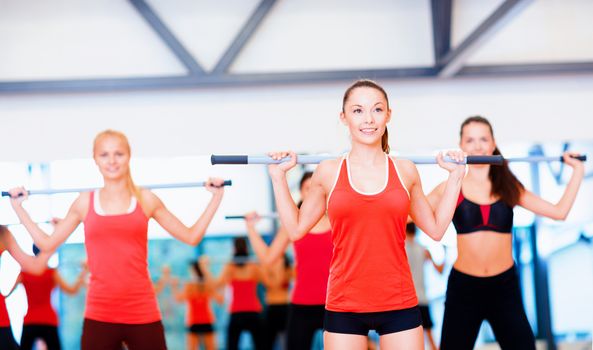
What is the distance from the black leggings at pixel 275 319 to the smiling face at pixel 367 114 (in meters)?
3.70

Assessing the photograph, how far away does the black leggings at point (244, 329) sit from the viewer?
6496 millimetres

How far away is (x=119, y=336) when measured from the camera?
375 centimetres

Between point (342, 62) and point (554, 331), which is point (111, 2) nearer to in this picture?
point (342, 62)

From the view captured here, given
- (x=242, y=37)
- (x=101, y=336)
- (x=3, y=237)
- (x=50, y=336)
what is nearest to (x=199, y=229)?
(x=101, y=336)

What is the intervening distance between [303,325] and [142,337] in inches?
46.5

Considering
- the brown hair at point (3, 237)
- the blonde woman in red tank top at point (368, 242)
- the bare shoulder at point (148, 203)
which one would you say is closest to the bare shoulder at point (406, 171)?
the blonde woman in red tank top at point (368, 242)

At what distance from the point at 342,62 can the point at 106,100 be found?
198cm

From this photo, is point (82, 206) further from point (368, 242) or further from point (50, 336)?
point (50, 336)

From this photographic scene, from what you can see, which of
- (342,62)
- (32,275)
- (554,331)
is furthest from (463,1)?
(32,275)

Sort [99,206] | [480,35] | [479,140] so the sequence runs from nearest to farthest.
A: [99,206], [479,140], [480,35]

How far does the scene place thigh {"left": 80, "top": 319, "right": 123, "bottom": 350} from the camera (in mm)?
3719

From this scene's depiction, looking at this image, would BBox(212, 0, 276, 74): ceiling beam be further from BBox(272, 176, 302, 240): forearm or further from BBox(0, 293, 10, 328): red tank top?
BBox(272, 176, 302, 240): forearm

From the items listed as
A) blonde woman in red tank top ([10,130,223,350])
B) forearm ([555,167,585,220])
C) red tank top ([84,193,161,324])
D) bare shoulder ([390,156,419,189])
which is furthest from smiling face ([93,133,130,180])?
forearm ([555,167,585,220])

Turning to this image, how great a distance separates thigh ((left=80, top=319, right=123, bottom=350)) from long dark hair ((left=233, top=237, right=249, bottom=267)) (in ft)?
9.50
